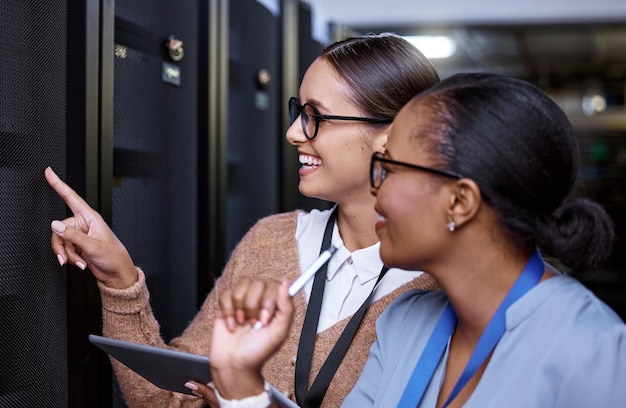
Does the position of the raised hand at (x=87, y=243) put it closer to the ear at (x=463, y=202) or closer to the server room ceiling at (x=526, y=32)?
the ear at (x=463, y=202)

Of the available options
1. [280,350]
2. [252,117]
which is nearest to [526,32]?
[252,117]

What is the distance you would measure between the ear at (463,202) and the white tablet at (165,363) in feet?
1.18

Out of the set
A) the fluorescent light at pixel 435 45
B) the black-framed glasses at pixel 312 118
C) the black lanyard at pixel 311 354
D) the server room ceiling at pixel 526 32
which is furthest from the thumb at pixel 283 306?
the fluorescent light at pixel 435 45

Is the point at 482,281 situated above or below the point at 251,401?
above

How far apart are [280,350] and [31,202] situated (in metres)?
0.57

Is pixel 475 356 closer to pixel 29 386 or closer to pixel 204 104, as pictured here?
pixel 29 386

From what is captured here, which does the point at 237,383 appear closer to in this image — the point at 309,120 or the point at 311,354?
the point at 311,354

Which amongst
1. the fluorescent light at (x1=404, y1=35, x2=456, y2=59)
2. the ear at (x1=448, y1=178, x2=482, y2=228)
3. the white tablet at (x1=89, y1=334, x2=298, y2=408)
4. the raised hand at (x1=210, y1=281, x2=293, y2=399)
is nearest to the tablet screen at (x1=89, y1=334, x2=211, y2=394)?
the white tablet at (x1=89, y1=334, x2=298, y2=408)

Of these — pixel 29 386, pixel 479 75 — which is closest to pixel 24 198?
pixel 29 386

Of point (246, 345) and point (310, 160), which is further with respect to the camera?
point (310, 160)

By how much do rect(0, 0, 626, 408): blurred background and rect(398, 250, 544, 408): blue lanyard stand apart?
21 centimetres

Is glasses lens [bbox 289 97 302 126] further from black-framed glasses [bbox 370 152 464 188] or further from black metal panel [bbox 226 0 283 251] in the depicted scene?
black metal panel [bbox 226 0 283 251]

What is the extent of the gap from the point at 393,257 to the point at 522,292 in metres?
0.20

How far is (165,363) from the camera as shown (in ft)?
3.72
